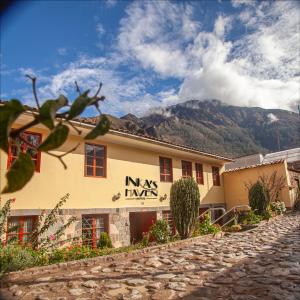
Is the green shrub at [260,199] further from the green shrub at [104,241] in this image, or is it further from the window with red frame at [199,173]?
the green shrub at [104,241]

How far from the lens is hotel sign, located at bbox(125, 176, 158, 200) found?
12864 millimetres

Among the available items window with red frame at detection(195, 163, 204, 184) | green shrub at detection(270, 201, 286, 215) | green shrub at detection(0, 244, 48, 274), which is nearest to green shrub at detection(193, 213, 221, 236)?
window with red frame at detection(195, 163, 204, 184)

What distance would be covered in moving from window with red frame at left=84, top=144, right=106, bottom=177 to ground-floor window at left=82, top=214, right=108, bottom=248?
169 cm

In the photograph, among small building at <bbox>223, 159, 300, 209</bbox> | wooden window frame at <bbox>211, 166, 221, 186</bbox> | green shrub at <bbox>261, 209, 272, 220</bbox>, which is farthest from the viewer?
wooden window frame at <bbox>211, 166, 221, 186</bbox>

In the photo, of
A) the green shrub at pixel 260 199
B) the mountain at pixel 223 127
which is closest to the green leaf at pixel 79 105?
the green shrub at pixel 260 199

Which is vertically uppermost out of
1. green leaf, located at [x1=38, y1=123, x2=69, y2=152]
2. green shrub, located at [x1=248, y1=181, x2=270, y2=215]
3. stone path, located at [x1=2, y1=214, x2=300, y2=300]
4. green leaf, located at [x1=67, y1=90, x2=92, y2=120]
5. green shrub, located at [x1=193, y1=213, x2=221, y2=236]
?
green leaf, located at [x1=67, y1=90, x2=92, y2=120]

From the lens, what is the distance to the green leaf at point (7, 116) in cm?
113

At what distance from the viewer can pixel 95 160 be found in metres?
11.9

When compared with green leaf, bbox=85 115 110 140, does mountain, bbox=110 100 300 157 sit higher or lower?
higher

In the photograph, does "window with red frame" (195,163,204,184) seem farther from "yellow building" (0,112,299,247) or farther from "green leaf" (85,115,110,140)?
"green leaf" (85,115,110,140)

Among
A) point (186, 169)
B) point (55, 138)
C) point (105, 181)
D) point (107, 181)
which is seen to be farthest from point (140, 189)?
point (55, 138)

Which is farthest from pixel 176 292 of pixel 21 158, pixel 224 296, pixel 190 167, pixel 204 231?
pixel 190 167

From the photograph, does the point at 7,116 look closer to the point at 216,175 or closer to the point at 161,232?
the point at 161,232

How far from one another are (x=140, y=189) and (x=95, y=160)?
277cm
